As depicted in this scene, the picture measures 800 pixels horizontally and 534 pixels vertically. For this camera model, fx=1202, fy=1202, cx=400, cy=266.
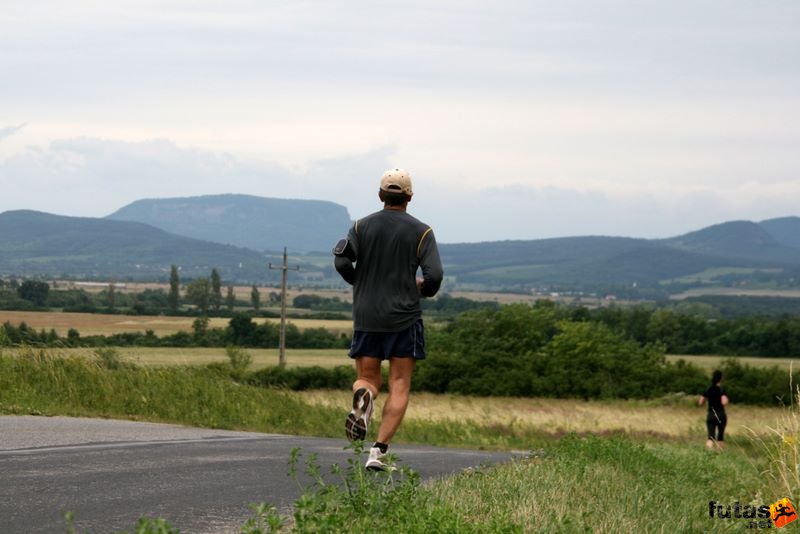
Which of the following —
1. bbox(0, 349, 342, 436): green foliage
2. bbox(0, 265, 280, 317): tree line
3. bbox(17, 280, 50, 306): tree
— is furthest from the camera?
bbox(17, 280, 50, 306): tree

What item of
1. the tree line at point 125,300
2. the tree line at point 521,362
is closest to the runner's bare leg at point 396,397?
the tree line at point 521,362

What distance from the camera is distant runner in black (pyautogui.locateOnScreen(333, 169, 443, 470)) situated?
8938 mm

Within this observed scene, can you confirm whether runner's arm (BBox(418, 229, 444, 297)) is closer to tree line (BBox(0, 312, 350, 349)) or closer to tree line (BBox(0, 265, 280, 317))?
tree line (BBox(0, 312, 350, 349))

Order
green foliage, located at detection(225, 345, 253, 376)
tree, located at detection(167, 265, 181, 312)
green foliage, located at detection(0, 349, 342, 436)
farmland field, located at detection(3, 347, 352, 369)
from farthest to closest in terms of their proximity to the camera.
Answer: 1. tree, located at detection(167, 265, 181, 312)
2. farmland field, located at detection(3, 347, 352, 369)
3. green foliage, located at detection(225, 345, 253, 376)
4. green foliage, located at detection(0, 349, 342, 436)

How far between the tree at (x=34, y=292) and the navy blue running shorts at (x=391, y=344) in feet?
329

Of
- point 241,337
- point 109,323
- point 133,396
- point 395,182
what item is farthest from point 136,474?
point 241,337

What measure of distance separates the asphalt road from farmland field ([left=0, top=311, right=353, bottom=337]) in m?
58.9

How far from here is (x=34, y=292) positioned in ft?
352

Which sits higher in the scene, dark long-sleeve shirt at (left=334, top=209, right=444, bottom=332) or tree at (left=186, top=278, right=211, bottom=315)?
dark long-sleeve shirt at (left=334, top=209, right=444, bottom=332)

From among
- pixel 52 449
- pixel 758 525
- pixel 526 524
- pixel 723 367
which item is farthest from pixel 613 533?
pixel 723 367

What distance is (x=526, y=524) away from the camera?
7.42 m

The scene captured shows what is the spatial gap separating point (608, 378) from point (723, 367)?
7371mm

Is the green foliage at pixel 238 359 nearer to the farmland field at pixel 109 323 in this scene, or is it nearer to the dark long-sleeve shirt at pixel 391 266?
the farmland field at pixel 109 323

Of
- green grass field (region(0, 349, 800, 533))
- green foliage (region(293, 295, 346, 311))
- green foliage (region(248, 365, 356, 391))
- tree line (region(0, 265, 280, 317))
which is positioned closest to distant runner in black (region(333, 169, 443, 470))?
green grass field (region(0, 349, 800, 533))
